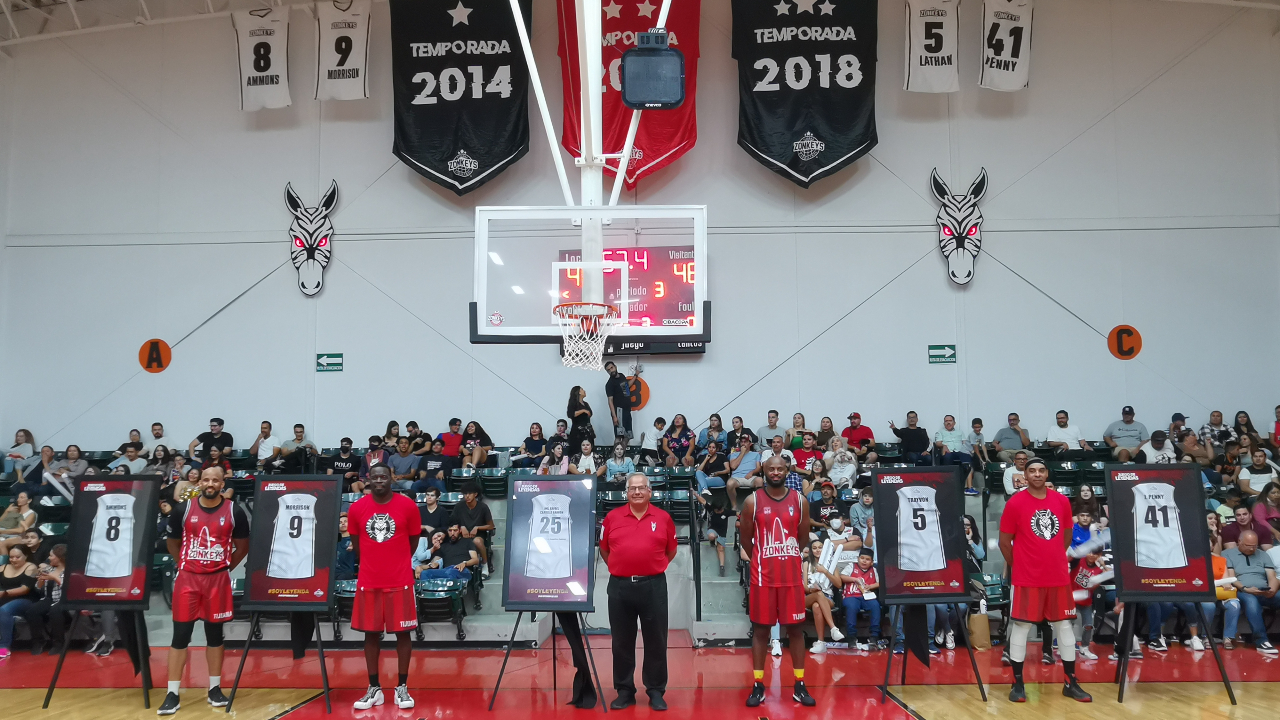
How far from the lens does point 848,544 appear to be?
938 centimetres

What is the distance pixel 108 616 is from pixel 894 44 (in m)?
14.7

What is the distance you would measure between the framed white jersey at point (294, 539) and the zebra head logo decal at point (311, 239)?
9.87m

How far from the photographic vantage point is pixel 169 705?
6.45 metres

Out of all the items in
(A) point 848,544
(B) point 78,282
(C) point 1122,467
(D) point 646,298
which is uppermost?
(B) point 78,282

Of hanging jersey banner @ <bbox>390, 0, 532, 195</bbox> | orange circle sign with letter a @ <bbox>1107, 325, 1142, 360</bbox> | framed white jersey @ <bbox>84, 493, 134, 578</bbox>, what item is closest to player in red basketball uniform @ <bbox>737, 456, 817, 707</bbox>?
framed white jersey @ <bbox>84, 493, 134, 578</bbox>

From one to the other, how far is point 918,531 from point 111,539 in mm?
6479

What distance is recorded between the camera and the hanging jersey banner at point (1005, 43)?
15.3 meters

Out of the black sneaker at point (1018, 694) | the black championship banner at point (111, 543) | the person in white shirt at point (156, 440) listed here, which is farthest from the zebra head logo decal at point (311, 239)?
the black sneaker at point (1018, 694)

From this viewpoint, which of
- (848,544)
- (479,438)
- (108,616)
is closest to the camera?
(108,616)

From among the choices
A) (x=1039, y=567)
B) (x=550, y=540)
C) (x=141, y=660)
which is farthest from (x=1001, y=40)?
(x=141, y=660)

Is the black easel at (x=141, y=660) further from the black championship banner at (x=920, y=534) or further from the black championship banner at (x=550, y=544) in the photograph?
the black championship banner at (x=920, y=534)

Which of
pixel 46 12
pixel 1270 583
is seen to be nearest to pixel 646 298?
pixel 1270 583

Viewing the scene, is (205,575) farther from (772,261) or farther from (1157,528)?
(772,261)

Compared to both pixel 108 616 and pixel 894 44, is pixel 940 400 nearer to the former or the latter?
pixel 894 44
